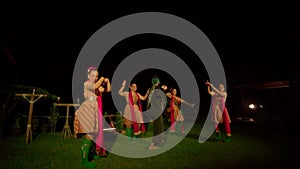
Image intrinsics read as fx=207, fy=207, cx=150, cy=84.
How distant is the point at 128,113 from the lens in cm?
777

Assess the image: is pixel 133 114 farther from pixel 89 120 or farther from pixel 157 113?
pixel 89 120

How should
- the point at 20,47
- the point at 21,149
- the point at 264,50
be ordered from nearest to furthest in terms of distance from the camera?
1. the point at 21,149
2. the point at 20,47
3. the point at 264,50

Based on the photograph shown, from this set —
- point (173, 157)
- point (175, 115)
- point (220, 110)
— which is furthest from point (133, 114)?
point (220, 110)

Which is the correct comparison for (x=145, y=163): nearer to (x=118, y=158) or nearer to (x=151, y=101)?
(x=118, y=158)

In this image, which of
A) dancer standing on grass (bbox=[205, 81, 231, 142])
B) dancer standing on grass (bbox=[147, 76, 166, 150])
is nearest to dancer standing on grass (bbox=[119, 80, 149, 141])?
dancer standing on grass (bbox=[147, 76, 166, 150])

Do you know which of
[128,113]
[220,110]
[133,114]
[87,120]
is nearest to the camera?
[87,120]

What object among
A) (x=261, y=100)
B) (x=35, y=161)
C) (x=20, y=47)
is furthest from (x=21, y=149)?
(x=261, y=100)

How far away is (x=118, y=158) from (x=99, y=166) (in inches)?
31.0

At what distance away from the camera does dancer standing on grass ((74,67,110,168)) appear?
4.57 m

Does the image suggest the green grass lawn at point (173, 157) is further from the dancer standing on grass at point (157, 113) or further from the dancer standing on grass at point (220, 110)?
the dancer standing on grass at point (220, 110)

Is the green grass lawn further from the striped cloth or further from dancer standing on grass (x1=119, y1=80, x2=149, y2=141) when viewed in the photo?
dancer standing on grass (x1=119, y1=80, x2=149, y2=141)

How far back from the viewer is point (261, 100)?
17.9m

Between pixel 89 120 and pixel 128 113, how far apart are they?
10.6 ft

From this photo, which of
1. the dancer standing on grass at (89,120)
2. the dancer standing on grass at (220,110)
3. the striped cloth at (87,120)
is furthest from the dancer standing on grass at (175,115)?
the striped cloth at (87,120)
